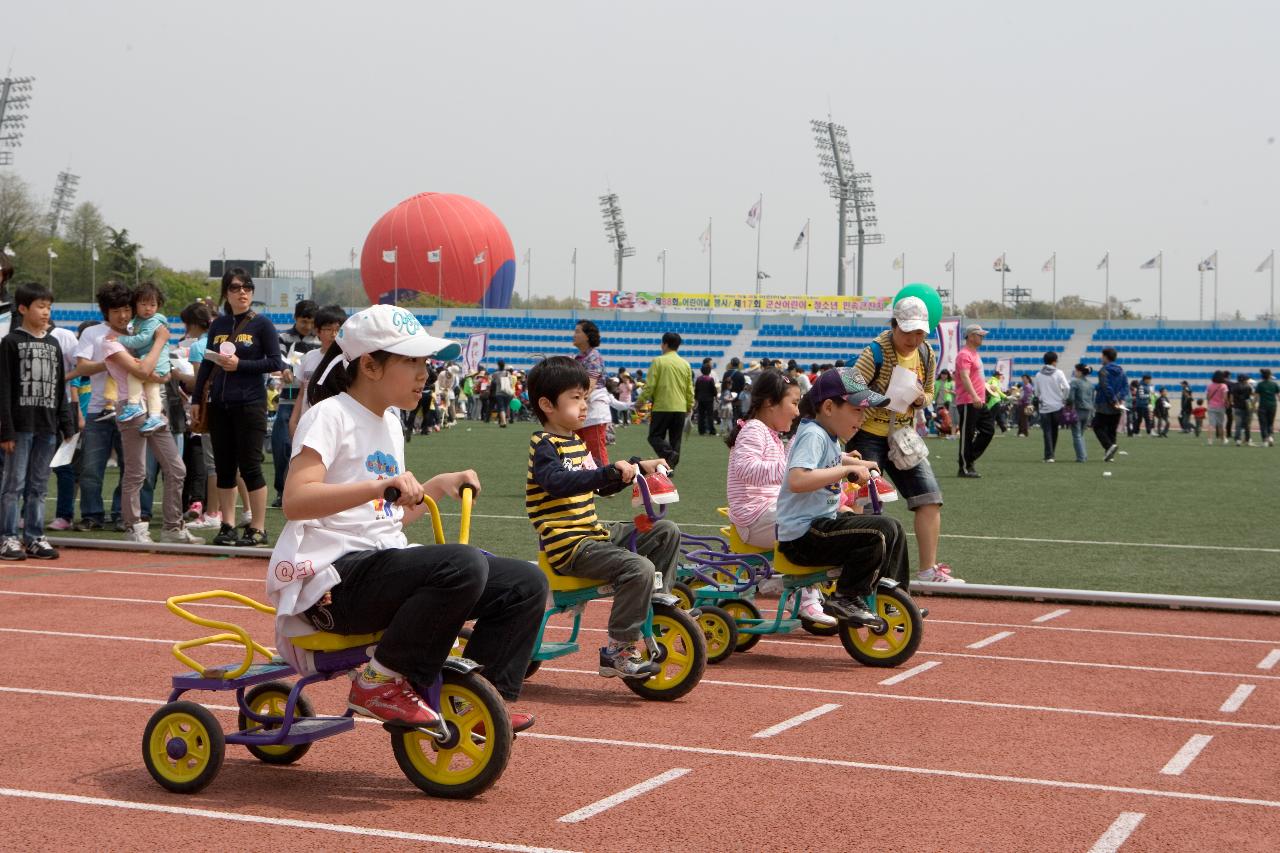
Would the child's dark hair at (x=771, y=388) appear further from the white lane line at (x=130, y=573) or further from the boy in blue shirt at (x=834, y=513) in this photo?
the white lane line at (x=130, y=573)

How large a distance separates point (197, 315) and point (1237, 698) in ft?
31.6

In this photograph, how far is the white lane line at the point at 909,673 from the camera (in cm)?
677

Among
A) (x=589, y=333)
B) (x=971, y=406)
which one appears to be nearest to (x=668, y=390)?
(x=589, y=333)

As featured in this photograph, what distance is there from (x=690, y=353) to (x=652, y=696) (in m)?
59.5

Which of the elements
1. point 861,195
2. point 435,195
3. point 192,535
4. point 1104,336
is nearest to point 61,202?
point 435,195

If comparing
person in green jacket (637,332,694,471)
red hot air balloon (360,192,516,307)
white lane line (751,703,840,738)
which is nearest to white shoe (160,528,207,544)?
white lane line (751,703,840,738)

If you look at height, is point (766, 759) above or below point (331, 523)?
below

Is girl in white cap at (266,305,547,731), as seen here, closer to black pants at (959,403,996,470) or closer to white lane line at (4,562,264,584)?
white lane line at (4,562,264,584)

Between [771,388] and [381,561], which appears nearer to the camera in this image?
[381,561]

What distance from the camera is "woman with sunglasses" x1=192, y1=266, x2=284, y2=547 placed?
11.3m

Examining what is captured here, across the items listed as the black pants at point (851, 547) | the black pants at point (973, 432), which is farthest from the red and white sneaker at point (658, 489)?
the black pants at point (973, 432)

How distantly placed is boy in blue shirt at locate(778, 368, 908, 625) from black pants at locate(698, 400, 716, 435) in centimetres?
2888

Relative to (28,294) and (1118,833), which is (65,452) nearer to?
(28,294)

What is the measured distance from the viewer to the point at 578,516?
6352 mm
